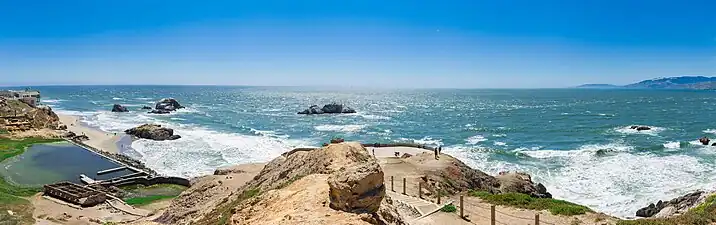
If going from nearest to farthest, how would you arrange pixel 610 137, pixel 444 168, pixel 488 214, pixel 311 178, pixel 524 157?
1. pixel 311 178
2. pixel 488 214
3. pixel 444 168
4. pixel 524 157
5. pixel 610 137

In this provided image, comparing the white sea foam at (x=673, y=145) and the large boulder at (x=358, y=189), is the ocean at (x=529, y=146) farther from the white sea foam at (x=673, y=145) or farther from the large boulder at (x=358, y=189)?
the large boulder at (x=358, y=189)

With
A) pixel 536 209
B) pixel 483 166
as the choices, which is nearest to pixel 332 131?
pixel 483 166

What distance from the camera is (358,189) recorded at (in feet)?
35.2

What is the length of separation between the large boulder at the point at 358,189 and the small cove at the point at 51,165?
34.1 m

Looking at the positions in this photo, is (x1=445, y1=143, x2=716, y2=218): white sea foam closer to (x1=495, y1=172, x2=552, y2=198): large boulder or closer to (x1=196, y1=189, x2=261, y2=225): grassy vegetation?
(x1=495, y1=172, x2=552, y2=198): large boulder

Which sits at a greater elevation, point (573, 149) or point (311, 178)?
point (311, 178)

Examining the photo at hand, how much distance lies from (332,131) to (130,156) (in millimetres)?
31660

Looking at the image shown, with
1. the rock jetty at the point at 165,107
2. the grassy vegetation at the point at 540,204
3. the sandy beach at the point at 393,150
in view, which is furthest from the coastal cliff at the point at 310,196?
the rock jetty at the point at 165,107

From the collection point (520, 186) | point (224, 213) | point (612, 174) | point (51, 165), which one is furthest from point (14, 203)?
point (612, 174)

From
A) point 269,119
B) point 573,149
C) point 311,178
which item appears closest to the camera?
point 311,178

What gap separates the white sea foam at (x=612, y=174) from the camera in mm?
32688

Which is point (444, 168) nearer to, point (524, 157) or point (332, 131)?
point (524, 157)

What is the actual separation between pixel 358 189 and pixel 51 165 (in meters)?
43.3

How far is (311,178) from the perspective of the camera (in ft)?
46.6
